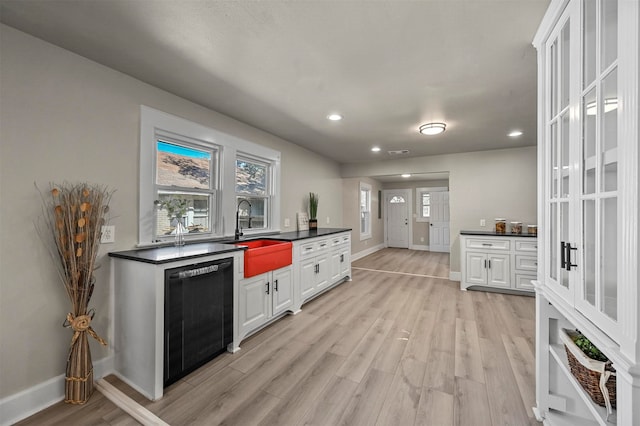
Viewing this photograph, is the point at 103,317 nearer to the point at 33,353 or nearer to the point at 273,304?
the point at 33,353

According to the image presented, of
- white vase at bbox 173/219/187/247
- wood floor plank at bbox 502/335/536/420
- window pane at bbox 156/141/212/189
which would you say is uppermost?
window pane at bbox 156/141/212/189

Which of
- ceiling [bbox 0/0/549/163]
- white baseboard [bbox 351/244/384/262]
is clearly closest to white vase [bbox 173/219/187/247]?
ceiling [bbox 0/0/549/163]

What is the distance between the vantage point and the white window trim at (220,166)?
2324 mm

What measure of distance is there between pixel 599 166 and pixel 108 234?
2.91m

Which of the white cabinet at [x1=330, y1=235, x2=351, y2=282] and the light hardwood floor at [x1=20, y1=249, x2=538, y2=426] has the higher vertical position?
the white cabinet at [x1=330, y1=235, x2=351, y2=282]

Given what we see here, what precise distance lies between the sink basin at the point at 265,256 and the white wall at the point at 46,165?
3.21 feet

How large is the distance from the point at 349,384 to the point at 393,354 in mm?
589

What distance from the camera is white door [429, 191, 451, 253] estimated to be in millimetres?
8133

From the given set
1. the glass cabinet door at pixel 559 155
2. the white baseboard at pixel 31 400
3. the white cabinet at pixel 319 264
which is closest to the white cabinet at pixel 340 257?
the white cabinet at pixel 319 264

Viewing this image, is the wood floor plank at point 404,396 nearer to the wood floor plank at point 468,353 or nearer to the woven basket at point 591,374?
the wood floor plank at point 468,353

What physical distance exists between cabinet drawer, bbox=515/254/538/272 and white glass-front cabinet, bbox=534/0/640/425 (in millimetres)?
2874

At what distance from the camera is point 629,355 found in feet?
2.64

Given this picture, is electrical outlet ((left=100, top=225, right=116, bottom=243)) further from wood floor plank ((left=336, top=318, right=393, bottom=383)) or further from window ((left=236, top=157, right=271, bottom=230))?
wood floor plank ((left=336, top=318, right=393, bottom=383))

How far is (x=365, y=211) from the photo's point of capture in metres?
7.41
